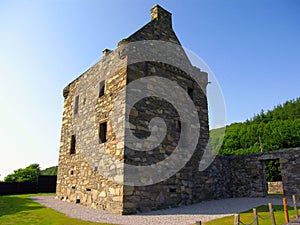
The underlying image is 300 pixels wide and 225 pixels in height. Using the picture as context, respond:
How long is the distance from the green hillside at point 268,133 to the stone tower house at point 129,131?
21.9 m

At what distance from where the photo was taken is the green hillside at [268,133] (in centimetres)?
3020

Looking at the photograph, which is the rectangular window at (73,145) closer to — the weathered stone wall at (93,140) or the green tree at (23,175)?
the weathered stone wall at (93,140)

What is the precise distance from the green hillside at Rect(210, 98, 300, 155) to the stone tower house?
21878 millimetres

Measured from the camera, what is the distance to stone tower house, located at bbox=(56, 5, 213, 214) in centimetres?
848

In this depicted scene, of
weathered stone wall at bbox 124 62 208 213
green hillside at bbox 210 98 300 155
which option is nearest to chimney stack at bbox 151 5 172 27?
weathered stone wall at bbox 124 62 208 213

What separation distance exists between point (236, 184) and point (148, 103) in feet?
24.7

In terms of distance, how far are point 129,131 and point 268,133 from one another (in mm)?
31199

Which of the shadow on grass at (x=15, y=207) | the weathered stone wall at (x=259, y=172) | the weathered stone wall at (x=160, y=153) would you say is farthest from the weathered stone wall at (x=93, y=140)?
the weathered stone wall at (x=259, y=172)

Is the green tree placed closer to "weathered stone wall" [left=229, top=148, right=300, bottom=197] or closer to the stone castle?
the stone castle

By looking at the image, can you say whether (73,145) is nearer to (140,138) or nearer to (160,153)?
(140,138)

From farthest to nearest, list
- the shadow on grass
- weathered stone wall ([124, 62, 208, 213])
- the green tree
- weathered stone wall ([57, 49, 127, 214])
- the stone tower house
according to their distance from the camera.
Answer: the green tree → weathered stone wall ([57, 49, 127, 214]) → the shadow on grass → the stone tower house → weathered stone wall ([124, 62, 208, 213])

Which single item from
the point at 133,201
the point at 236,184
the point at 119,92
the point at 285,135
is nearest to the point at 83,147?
the point at 119,92

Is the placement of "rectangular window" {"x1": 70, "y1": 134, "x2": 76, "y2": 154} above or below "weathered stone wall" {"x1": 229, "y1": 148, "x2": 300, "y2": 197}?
above

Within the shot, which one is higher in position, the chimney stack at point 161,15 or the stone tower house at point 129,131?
the chimney stack at point 161,15
